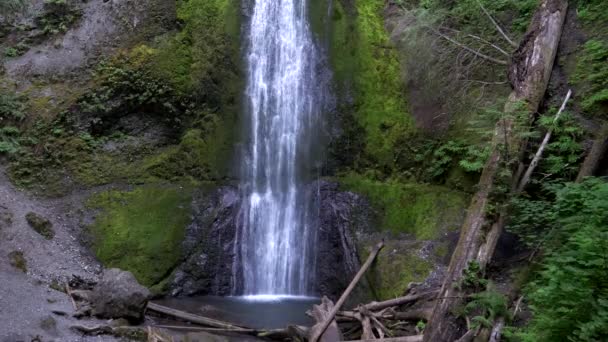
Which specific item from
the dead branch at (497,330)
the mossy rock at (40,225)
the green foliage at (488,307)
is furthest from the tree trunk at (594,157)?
the mossy rock at (40,225)

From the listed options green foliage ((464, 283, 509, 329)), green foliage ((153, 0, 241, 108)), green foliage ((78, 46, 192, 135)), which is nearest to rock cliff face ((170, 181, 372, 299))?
green foliage ((78, 46, 192, 135))

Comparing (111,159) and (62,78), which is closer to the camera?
(111,159)

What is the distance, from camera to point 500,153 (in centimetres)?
852

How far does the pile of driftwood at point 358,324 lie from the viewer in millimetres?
7926

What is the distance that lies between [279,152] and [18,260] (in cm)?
670

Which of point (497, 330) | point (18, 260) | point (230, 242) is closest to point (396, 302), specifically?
point (497, 330)

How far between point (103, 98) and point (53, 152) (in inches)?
74.9

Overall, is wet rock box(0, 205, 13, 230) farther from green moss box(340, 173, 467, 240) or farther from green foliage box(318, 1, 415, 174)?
green foliage box(318, 1, 415, 174)

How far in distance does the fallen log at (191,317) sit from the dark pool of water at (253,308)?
0.43 metres

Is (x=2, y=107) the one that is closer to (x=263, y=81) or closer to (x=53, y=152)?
(x=53, y=152)

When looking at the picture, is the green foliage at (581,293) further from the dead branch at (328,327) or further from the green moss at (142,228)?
the green moss at (142,228)

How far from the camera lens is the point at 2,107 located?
539 inches

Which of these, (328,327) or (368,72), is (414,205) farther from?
(328,327)

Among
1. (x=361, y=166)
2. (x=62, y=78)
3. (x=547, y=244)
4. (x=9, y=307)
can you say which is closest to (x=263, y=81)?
(x=361, y=166)
